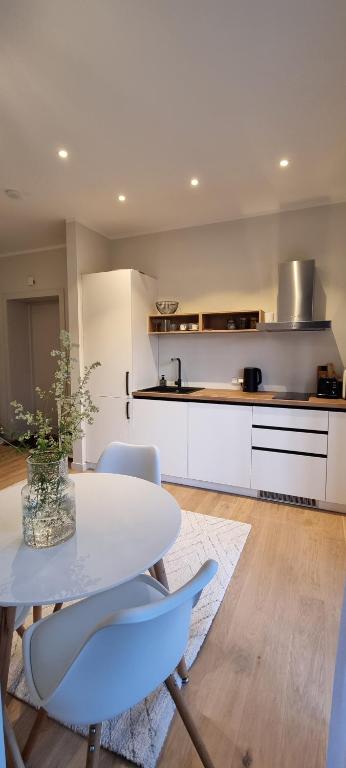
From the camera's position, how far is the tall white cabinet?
3395mm

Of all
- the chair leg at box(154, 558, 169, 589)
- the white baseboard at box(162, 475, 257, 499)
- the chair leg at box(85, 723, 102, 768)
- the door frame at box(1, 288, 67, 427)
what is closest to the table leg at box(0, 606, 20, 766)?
the chair leg at box(85, 723, 102, 768)

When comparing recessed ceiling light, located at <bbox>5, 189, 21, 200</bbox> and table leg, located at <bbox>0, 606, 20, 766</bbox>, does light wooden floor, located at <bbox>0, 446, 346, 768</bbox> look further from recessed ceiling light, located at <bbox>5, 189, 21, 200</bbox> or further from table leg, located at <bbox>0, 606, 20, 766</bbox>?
recessed ceiling light, located at <bbox>5, 189, 21, 200</bbox>

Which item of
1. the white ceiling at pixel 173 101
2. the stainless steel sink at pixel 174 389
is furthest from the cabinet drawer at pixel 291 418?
the white ceiling at pixel 173 101

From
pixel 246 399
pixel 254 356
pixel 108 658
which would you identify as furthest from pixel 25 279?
pixel 108 658

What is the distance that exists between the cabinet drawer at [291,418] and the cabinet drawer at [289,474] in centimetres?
25

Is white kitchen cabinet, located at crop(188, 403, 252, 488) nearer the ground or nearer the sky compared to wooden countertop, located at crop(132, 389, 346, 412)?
nearer the ground

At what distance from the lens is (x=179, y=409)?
127 inches

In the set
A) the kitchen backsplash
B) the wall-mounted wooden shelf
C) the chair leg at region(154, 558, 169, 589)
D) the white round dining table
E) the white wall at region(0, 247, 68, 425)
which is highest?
the white wall at region(0, 247, 68, 425)

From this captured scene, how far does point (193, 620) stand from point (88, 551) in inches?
38.6

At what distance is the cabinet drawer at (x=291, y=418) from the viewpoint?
2.69 metres

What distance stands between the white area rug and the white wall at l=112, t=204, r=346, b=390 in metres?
1.60

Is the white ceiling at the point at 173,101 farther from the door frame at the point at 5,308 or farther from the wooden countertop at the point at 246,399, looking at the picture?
the wooden countertop at the point at 246,399

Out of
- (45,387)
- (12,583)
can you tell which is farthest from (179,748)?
(45,387)

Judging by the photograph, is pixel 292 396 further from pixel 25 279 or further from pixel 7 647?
pixel 25 279
